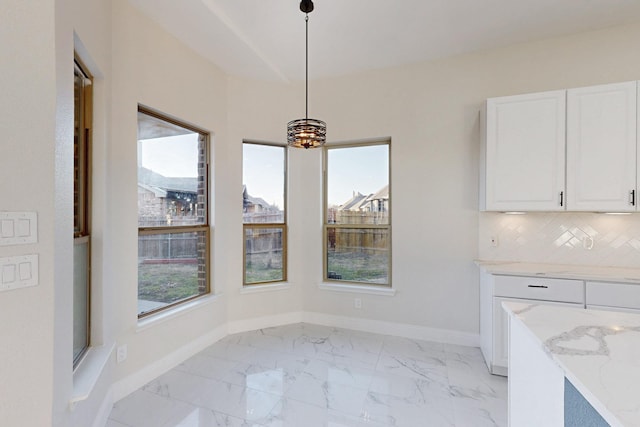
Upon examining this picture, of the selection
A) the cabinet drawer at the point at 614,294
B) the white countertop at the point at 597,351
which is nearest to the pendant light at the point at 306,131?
the white countertop at the point at 597,351

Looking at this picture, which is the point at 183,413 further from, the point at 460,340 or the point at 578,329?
the point at 460,340

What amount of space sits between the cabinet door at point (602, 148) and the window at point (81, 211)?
3.70 meters

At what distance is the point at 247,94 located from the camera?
362cm

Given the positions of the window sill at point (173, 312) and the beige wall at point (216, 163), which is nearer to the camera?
the beige wall at point (216, 163)

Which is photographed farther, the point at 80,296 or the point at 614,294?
the point at 614,294

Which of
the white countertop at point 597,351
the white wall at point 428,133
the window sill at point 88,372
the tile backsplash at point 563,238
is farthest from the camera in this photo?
the white wall at point 428,133

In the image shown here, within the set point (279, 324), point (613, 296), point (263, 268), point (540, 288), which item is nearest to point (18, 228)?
point (263, 268)

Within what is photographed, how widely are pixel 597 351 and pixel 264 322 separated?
328cm

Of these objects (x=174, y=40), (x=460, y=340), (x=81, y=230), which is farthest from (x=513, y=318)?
(x=174, y=40)

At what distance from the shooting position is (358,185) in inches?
148

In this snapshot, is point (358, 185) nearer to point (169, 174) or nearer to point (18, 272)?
point (169, 174)

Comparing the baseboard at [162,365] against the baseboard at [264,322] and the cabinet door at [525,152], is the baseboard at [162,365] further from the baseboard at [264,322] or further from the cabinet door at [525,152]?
the cabinet door at [525,152]

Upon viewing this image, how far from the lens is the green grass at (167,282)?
262 cm

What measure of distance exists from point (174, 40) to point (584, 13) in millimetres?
3592
